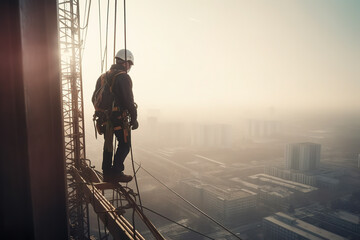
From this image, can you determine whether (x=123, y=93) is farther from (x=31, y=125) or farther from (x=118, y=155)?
(x=31, y=125)

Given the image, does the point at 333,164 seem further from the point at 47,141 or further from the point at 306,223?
the point at 47,141

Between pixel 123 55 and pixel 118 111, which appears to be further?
pixel 123 55

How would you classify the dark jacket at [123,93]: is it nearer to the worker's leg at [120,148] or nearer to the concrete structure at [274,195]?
the worker's leg at [120,148]

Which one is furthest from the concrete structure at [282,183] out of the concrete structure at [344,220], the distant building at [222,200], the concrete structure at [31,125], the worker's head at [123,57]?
the concrete structure at [31,125]

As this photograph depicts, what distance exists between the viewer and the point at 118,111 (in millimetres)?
2760

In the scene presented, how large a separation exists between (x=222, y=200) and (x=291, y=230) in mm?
6153

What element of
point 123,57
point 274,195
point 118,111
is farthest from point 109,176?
point 274,195

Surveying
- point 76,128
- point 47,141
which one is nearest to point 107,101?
point 47,141

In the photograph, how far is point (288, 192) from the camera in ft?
81.8

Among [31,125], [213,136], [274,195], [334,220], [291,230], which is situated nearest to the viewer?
[31,125]

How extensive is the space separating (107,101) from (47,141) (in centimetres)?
173

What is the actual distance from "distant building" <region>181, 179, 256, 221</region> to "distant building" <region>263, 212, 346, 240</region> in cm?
326

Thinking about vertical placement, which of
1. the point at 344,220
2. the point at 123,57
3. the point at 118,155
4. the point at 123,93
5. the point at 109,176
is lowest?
the point at 344,220

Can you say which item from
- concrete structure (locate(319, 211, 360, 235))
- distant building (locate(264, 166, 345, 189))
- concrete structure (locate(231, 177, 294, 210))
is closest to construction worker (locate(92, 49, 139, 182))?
concrete structure (locate(319, 211, 360, 235))
